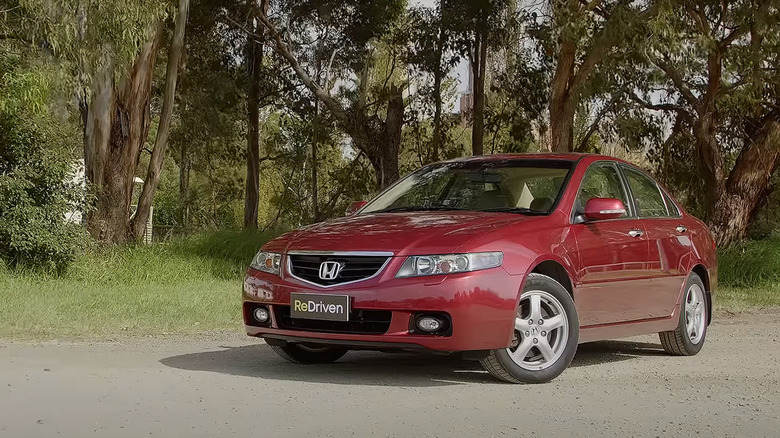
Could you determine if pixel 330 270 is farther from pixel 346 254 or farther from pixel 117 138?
pixel 117 138

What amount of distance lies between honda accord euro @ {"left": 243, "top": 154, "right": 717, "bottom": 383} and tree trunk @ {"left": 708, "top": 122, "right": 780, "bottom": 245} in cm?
1347

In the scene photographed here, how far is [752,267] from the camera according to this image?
1967 centimetres

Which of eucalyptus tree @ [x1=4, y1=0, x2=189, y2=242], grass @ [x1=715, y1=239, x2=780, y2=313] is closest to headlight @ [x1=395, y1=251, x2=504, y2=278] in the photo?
eucalyptus tree @ [x1=4, y1=0, x2=189, y2=242]

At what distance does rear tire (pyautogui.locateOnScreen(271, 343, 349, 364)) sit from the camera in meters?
8.57

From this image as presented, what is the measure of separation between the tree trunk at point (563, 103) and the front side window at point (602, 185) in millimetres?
13266

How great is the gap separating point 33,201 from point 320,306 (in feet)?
32.9

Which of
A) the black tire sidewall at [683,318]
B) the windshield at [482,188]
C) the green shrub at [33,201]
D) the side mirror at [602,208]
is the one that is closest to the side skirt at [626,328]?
the black tire sidewall at [683,318]

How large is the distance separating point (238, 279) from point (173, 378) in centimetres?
1095

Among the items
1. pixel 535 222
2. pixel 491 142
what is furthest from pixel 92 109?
pixel 491 142

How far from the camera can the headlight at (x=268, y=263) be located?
788 cm

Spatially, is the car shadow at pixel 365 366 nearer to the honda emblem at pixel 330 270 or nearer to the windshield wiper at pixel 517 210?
the honda emblem at pixel 330 270

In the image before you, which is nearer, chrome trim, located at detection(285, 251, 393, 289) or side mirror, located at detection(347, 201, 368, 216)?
chrome trim, located at detection(285, 251, 393, 289)

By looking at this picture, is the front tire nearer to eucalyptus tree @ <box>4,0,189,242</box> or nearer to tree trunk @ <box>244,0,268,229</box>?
eucalyptus tree @ <box>4,0,189,242</box>

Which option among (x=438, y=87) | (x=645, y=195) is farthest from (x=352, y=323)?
(x=438, y=87)
